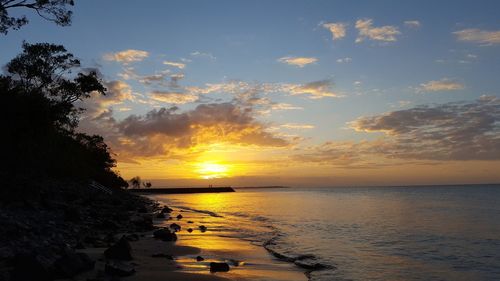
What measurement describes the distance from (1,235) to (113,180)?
322 ft

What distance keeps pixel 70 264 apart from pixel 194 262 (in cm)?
605

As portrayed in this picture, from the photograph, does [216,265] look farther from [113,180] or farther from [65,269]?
[113,180]

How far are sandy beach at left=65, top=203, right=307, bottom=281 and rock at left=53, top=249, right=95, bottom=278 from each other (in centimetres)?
18

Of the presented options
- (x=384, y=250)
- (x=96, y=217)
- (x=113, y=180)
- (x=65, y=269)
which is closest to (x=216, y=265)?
(x=65, y=269)

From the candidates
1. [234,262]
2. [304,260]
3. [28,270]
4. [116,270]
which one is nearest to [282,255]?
[304,260]

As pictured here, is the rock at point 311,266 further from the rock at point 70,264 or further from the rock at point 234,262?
the rock at point 70,264

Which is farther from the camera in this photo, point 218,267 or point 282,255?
point 282,255

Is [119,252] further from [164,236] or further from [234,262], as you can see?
[164,236]

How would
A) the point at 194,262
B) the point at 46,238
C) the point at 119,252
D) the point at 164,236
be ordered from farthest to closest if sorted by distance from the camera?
the point at 164,236 < the point at 194,262 < the point at 46,238 < the point at 119,252

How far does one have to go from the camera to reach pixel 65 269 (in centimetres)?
1152

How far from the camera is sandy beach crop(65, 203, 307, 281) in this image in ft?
44.6

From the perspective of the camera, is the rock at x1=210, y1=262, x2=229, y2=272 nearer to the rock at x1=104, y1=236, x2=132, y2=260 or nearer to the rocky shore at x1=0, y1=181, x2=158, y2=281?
the rock at x1=104, y1=236, x2=132, y2=260

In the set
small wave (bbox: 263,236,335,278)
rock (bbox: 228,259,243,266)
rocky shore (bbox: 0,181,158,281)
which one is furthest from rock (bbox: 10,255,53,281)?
small wave (bbox: 263,236,335,278)

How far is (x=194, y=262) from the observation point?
668 inches
